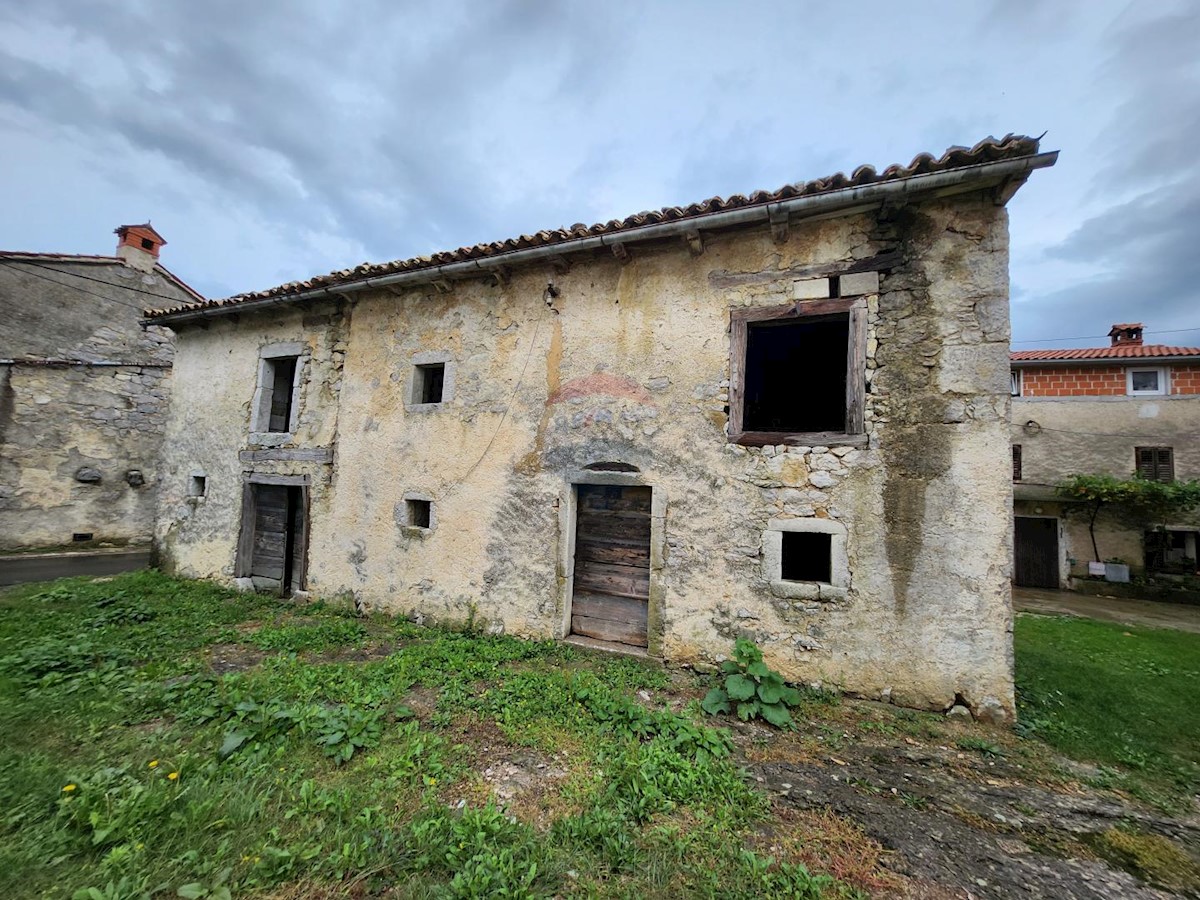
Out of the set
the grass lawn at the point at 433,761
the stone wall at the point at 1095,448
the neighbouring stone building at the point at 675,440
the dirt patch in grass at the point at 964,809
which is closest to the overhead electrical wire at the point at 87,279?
the neighbouring stone building at the point at 675,440

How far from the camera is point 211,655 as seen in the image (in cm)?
517

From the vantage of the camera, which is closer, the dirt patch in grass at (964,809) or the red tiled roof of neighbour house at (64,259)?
the dirt patch in grass at (964,809)

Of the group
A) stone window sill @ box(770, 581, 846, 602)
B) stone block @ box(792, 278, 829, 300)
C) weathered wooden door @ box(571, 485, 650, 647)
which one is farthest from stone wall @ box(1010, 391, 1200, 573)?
weathered wooden door @ box(571, 485, 650, 647)

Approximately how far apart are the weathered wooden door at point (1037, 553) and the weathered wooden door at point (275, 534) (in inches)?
717

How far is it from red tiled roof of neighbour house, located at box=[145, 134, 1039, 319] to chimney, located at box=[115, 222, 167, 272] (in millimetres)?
9971

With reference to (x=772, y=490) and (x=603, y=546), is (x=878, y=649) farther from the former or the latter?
(x=603, y=546)

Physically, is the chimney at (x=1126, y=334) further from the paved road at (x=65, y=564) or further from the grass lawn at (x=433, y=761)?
the paved road at (x=65, y=564)

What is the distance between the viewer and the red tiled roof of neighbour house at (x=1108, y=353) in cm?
1262

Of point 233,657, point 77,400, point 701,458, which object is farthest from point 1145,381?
point 77,400

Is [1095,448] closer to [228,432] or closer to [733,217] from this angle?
[733,217]

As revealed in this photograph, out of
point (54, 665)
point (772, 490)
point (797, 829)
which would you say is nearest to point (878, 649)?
point (772, 490)

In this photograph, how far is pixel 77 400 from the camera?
10.8 meters

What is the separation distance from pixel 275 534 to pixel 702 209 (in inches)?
319

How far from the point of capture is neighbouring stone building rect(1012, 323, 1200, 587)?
12461 mm
